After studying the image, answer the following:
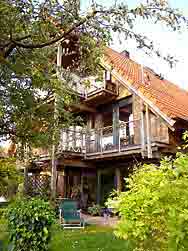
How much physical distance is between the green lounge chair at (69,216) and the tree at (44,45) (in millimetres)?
3363

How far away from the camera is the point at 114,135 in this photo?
16797mm

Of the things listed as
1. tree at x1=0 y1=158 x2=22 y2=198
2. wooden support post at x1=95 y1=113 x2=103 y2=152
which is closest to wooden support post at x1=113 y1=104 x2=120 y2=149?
wooden support post at x1=95 y1=113 x2=103 y2=152

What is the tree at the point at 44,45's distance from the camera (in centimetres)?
710

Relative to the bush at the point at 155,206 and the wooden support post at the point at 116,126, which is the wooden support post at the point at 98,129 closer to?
the wooden support post at the point at 116,126

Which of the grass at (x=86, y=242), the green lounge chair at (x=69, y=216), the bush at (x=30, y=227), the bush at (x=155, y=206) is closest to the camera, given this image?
the bush at (x=155, y=206)

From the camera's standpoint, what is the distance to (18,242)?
19.9ft

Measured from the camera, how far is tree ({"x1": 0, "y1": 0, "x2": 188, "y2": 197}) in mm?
7098

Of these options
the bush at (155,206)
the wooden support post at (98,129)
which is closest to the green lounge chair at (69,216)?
the wooden support post at (98,129)

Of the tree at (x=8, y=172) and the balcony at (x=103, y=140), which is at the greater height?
the balcony at (x=103, y=140)

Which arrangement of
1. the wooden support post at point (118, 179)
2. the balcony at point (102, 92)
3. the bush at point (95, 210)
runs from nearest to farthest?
the bush at point (95, 210) → the wooden support post at point (118, 179) → the balcony at point (102, 92)

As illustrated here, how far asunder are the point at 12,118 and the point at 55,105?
1529mm

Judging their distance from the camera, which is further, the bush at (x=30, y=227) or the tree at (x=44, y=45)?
the tree at (x=44, y=45)

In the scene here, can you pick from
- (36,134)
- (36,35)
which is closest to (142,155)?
(36,134)

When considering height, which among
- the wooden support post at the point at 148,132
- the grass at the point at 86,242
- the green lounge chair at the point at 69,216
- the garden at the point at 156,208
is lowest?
the grass at the point at 86,242
